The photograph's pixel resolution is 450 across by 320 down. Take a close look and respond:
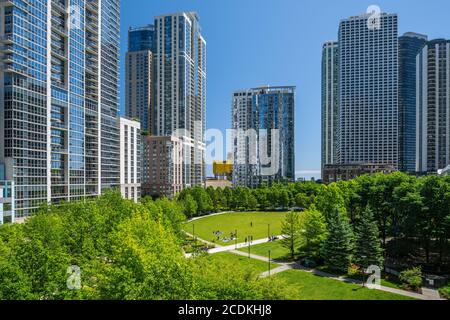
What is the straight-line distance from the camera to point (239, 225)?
4878 cm

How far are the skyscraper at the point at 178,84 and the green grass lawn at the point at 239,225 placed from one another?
27.2 meters

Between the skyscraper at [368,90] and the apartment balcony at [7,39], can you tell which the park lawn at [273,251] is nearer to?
the apartment balcony at [7,39]

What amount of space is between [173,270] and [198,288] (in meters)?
1.36

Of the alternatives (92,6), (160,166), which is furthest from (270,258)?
(160,166)

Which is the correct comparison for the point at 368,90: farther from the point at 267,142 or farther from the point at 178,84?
the point at 178,84

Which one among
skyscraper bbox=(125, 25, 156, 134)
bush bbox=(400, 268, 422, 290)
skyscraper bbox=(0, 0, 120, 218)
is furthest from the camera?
skyscraper bbox=(125, 25, 156, 134)

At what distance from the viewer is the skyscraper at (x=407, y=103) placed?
8394 cm

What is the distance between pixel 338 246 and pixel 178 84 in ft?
226

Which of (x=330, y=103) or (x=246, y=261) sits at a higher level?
(x=330, y=103)

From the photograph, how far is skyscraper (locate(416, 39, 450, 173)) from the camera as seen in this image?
6944 cm

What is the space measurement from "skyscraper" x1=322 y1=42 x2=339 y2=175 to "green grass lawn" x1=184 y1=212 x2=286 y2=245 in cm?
4417

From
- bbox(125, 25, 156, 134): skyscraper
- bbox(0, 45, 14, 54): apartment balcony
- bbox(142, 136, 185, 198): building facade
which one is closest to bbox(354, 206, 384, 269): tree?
bbox(0, 45, 14, 54): apartment balcony

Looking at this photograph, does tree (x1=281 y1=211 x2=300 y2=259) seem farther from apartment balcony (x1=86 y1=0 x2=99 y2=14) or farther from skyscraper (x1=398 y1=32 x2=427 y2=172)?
skyscraper (x1=398 y1=32 x2=427 y2=172)
